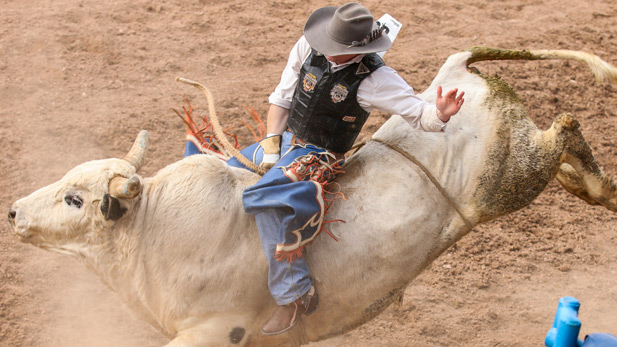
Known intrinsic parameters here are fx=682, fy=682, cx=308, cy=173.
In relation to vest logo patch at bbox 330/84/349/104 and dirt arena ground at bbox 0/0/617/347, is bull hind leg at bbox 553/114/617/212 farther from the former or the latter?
dirt arena ground at bbox 0/0/617/347

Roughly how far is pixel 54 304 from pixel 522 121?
3.90m

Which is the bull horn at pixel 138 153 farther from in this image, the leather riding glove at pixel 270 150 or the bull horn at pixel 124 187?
the leather riding glove at pixel 270 150

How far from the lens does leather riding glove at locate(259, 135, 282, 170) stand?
4223 mm

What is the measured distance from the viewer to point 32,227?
148 inches

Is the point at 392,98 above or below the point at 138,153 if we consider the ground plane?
above

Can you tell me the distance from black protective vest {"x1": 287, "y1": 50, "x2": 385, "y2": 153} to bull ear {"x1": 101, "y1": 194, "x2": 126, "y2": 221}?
1143mm

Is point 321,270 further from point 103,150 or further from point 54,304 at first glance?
point 103,150

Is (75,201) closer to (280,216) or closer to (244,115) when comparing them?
(280,216)

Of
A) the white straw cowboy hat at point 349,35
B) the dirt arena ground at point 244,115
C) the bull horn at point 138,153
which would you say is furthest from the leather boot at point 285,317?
the dirt arena ground at point 244,115

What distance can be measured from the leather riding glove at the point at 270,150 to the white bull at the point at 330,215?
13 centimetres

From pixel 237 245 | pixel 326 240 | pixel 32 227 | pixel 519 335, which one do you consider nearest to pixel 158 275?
pixel 237 245

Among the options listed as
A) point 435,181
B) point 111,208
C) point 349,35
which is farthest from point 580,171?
point 111,208

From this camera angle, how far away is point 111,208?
3.65 meters

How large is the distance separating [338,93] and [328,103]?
9cm
